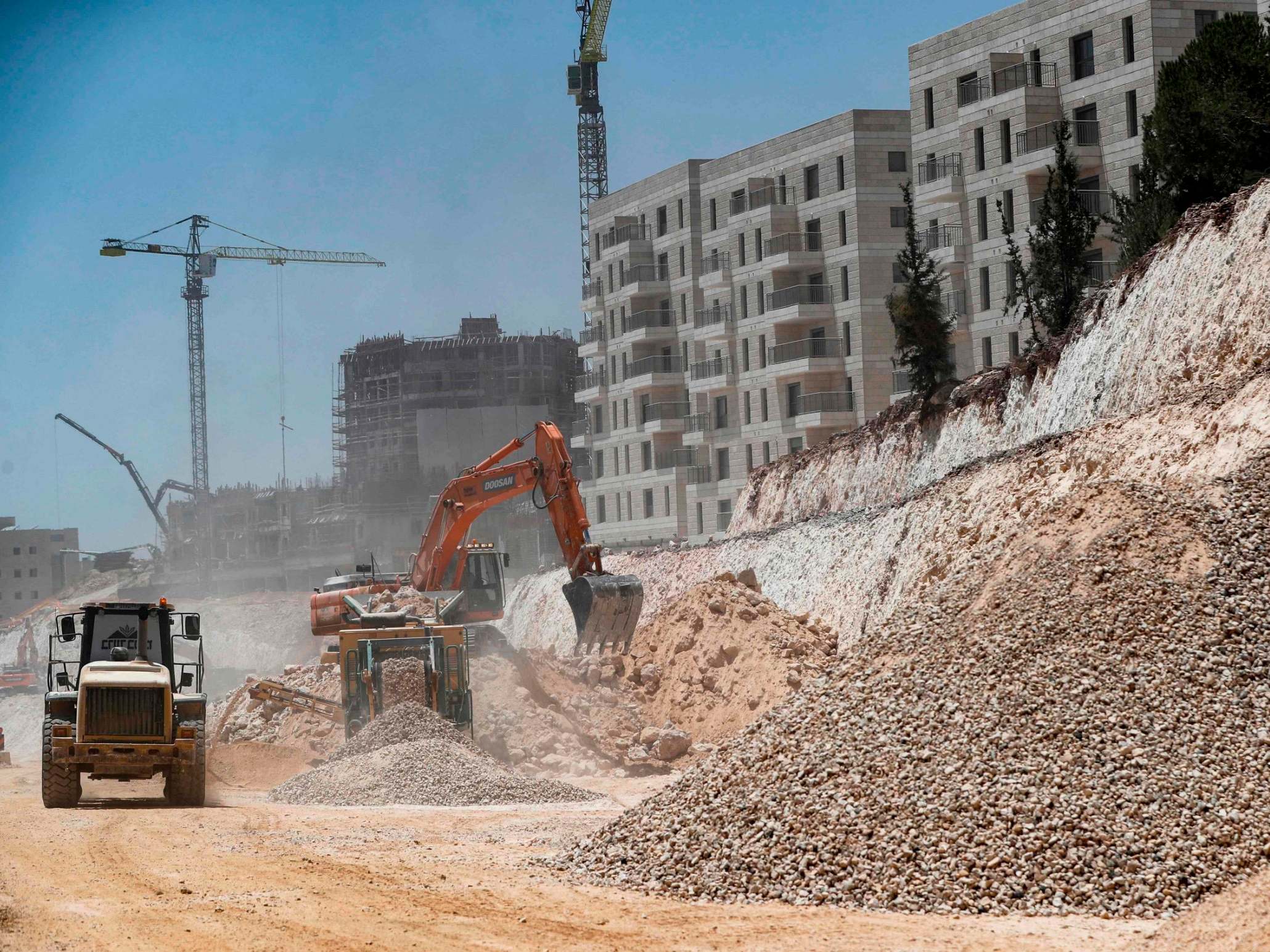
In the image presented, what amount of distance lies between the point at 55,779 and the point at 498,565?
55.0ft

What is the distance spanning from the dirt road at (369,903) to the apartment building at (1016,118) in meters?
39.1

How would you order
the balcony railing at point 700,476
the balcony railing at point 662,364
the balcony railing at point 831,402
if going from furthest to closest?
the balcony railing at point 662,364
the balcony railing at point 700,476
the balcony railing at point 831,402

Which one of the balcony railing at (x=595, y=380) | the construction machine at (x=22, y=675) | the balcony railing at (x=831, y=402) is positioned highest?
the balcony railing at (x=595, y=380)

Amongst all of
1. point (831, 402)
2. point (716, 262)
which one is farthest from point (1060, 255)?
point (716, 262)

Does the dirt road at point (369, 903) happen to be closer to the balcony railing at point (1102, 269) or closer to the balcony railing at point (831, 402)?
the balcony railing at point (1102, 269)

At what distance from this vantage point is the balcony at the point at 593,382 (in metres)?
80.2

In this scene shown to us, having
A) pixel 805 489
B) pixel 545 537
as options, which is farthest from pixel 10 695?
pixel 805 489

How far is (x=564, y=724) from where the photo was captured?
29062 mm

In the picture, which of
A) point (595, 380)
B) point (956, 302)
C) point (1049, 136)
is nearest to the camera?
point (1049, 136)

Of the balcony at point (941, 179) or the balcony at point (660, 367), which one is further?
the balcony at point (660, 367)

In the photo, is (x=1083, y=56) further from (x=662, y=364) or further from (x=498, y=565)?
(x=498, y=565)

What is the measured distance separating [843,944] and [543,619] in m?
44.3

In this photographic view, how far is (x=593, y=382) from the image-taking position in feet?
266

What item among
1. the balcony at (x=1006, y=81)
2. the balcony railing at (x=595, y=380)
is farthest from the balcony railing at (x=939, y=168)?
the balcony railing at (x=595, y=380)
